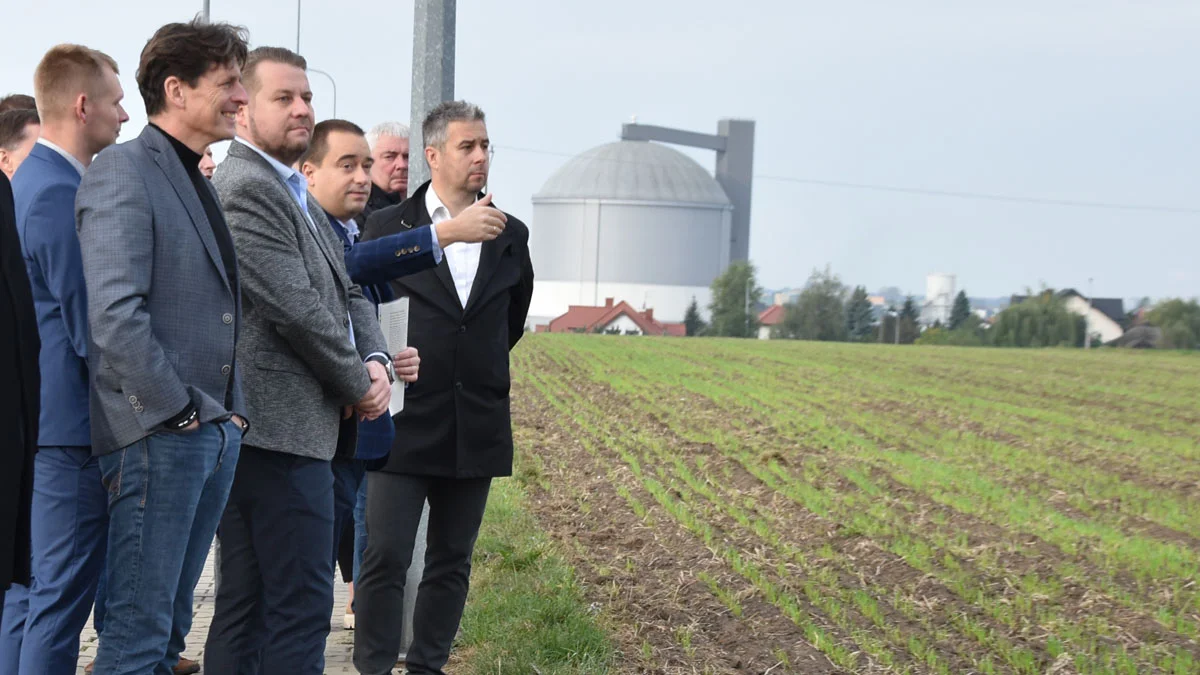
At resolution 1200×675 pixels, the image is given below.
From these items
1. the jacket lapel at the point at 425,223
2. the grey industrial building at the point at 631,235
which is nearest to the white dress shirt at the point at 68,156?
the jacket lapel at the point at 425,223

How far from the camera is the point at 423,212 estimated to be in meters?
5.64

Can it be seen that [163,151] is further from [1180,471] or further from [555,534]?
[1180,471]

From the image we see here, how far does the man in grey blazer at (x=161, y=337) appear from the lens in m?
3.76

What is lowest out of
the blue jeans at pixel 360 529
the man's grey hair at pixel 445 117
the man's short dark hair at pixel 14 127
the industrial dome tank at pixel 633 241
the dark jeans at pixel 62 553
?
the blue jeans at pixel 360 529

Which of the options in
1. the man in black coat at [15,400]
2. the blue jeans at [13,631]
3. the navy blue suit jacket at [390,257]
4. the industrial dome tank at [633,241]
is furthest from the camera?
the industrial dome tank at [633,241]

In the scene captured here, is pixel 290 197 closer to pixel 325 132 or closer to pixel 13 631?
pixel 325 132

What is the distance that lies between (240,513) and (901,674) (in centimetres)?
298

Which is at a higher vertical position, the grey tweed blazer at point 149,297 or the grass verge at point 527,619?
the grey tweed blazer at point 149,297

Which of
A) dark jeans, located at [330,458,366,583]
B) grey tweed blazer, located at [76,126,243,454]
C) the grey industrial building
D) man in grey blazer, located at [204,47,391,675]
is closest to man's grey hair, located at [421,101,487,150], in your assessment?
man in grey blazer, located at [204,47,391,675]

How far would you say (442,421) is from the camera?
18.0 ft

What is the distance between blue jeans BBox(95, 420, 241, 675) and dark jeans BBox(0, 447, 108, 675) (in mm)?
208

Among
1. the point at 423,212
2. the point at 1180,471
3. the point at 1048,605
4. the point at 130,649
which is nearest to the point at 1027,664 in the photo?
the point at 1048,605

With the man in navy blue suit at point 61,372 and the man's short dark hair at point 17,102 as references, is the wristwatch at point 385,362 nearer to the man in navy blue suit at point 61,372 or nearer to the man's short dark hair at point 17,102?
the man in navy blue suit at point 61,372

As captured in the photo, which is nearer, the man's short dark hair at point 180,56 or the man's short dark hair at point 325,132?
the man's short dark hair at point 180,56
